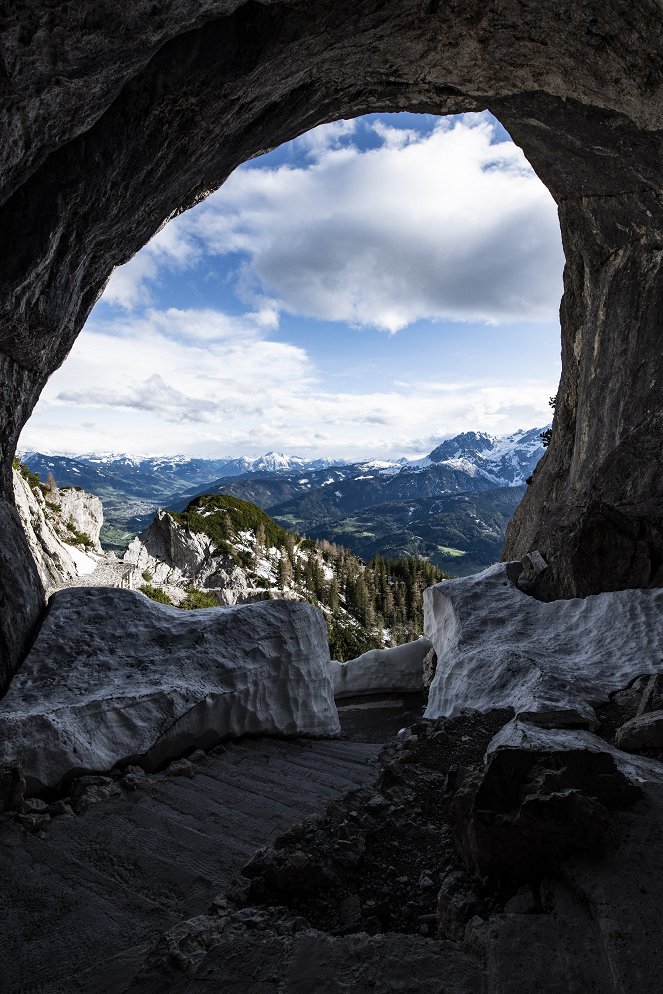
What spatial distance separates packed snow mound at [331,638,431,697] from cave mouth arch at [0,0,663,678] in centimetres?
977

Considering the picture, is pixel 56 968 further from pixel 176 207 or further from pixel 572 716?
pixel 176 207

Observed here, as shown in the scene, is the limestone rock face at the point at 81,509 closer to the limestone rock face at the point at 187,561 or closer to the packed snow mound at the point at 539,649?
the limestone rock face at the point at 187,561

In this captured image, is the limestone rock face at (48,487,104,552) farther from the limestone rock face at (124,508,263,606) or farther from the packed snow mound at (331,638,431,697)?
the packed snow mound at (331,638,431,697)

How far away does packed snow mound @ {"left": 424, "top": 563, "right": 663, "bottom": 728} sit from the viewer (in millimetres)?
9242

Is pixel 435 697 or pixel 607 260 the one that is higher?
pixel 607 260

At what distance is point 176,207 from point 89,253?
3.45 meters

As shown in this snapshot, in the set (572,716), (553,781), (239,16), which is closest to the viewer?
(553,781)

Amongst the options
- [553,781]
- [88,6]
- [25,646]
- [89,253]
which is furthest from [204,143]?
[553,781]

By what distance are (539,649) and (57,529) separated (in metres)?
50.0

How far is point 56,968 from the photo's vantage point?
12.6 ft

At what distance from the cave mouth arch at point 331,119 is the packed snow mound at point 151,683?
0.97 meters

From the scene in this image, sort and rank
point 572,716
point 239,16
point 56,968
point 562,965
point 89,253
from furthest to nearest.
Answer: point 89,253
point 239,16
point 572,716
point 56,968
point 562,965

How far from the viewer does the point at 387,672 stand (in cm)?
2364

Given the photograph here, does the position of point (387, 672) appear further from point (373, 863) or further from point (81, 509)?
point (81, 509)
